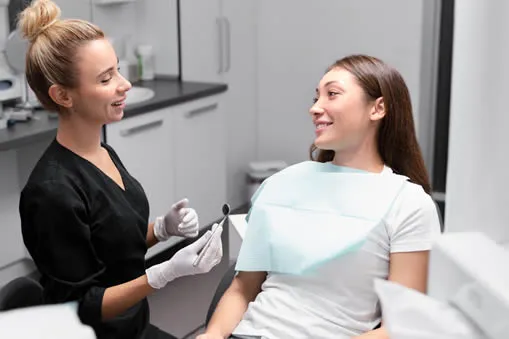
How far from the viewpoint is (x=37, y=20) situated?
151cm

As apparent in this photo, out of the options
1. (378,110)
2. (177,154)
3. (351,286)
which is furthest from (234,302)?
(177,154)

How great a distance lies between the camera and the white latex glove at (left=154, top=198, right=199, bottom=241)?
1.74 metres

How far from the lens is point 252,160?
445 cm

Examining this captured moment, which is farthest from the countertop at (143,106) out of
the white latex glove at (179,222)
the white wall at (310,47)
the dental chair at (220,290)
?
the dental chair at (220,290)

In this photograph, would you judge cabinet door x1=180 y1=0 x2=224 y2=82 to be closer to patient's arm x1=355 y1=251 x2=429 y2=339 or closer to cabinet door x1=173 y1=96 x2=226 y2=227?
cabinet door x1=173 y1=96 x2=226 y2=227

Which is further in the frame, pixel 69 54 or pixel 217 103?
pixel 217 103

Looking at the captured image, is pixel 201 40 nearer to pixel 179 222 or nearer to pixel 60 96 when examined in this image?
pixel 179 222

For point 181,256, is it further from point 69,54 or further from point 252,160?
point 252,160

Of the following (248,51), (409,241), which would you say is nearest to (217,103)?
(248,51)

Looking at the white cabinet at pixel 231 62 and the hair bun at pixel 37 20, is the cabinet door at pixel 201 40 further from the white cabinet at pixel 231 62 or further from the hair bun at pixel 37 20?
the hair bun at pixel 37 20

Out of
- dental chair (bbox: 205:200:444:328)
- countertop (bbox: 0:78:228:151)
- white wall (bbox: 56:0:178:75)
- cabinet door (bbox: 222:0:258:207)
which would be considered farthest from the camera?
cabinet door (bbox: 222:0:258:207)

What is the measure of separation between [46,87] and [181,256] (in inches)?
18.3

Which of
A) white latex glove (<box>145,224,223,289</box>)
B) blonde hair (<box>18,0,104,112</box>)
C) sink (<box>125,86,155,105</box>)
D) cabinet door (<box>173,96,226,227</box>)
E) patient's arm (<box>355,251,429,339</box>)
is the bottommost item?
cabinet door (<box>173,96,226,227</box>)

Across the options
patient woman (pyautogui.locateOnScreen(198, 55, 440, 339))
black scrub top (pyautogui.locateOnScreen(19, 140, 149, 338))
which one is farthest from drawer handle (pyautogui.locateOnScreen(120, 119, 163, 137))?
patient woman (pyautogui.locateOnScreen(198, 55, 440, 339))
